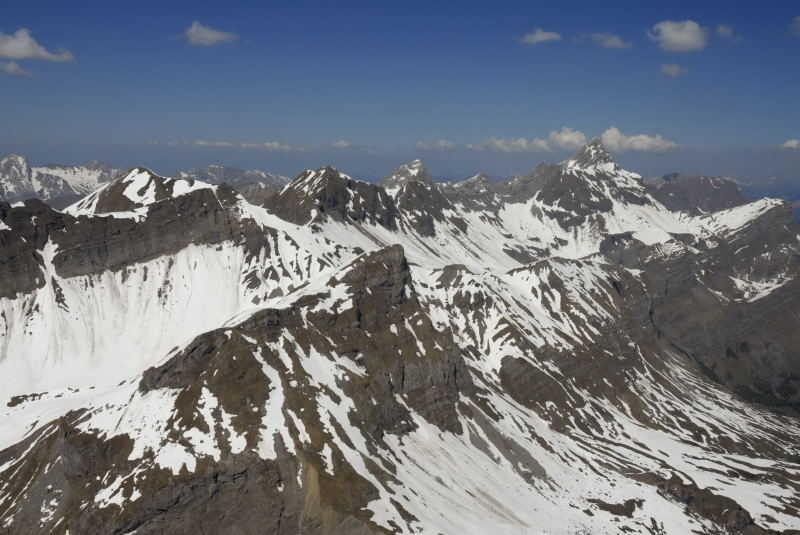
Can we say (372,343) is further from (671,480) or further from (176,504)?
(671,480)

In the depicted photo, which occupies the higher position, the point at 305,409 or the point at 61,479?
the point at 305,409

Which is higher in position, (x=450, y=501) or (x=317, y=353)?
(x=317, y=353)

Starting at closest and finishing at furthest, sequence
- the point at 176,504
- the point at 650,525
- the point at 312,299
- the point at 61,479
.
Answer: the point at 176,504
the point at 61,479
the point at 650,525
the point at 312,299

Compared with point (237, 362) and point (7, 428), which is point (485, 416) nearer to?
point (237, 362)

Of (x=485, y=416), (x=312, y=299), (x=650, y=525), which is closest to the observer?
(x=650, y=525)

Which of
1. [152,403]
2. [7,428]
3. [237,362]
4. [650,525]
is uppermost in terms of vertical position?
[237,362]

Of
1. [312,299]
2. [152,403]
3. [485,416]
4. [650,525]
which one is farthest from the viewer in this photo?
[485,416]

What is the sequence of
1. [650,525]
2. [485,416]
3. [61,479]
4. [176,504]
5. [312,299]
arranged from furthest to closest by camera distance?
[485,416], [312,299], [650,525], [61,479], [176,504]

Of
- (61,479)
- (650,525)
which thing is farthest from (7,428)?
(650,525)

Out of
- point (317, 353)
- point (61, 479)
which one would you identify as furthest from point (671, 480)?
point (61, 479)

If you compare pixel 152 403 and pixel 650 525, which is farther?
pixel 650 525
